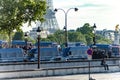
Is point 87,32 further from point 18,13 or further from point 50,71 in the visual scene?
point 50,71

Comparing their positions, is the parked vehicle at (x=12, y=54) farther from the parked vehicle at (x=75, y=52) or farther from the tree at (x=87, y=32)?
the tree at (x=87, y=32)

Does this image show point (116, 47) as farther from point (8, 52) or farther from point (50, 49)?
point (8, 52)

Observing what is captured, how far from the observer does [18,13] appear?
58625 millimetres

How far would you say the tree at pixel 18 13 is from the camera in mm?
57094

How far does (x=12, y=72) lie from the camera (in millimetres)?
33438

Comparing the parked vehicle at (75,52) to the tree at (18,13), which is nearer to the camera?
the tree at (18,13)

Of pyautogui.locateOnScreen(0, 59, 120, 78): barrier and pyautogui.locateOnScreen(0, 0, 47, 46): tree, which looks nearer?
pyautogui.locateOnScreen(0, 59, 120, 78): barrier

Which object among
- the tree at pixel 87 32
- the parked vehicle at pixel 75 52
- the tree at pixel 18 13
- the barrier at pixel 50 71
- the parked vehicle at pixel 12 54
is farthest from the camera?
the tree at pixel 87 32

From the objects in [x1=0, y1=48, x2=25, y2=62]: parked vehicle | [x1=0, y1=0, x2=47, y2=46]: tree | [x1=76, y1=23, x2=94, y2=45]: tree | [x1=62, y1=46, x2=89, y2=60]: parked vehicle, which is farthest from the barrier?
[x1=76, y1=23, x2=94, y2=45]: tree

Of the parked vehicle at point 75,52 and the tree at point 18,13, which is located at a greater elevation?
the tree at point 18,13

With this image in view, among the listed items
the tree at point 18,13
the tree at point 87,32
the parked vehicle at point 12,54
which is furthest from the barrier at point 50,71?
the tree at point 87,32

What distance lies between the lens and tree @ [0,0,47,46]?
5709 centimetres

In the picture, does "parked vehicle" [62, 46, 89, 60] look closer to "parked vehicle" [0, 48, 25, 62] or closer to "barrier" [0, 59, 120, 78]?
"parked vehicle" [0, 48, 25, 62]

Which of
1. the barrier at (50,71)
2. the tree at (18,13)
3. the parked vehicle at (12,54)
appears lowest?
the barrier at (50,71)
